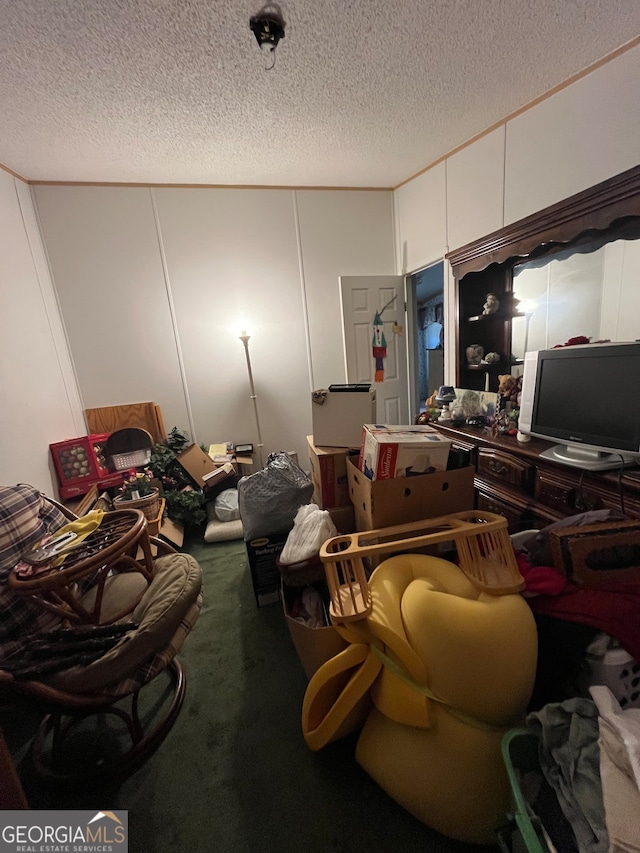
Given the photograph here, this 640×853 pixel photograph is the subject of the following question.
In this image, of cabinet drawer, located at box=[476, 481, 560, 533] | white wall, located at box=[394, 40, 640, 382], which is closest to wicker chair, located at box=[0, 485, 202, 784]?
cabinet drawer, located at box=[476, 481, 560, 533]

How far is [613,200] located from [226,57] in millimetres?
1891

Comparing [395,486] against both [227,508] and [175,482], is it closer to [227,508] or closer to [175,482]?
[227,508]

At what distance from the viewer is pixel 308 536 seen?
59.3 inches

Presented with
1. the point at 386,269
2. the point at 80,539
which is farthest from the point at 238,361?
the point at 80,539

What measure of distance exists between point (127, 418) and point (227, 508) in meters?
1.26

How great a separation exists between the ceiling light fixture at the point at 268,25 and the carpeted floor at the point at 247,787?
2548 millimetres

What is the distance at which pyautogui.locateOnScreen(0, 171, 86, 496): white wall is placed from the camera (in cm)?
204

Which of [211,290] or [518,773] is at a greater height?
[211,290]

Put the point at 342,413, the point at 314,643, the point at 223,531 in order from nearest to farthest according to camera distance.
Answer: the point at 314,643 → the point at 342,413 → the point at 223,531

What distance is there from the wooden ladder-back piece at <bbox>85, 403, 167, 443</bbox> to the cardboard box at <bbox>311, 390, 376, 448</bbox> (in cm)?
196

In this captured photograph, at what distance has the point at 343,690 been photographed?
107cm

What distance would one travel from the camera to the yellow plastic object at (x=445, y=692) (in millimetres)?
886

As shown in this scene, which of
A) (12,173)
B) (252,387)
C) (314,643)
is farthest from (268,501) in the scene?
(12,173)

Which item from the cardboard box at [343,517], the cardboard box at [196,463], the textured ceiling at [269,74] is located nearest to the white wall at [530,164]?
the textured ceiling at [269,74]
